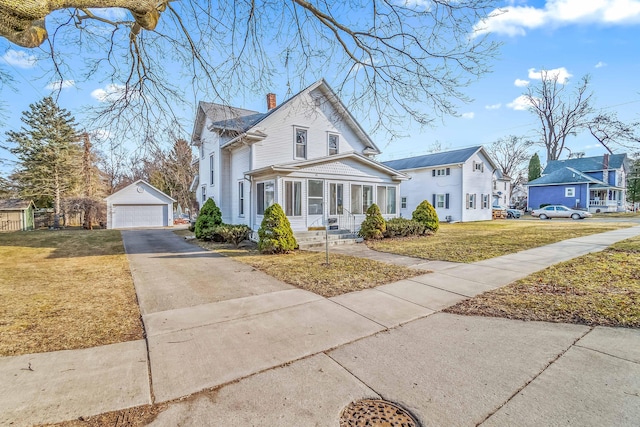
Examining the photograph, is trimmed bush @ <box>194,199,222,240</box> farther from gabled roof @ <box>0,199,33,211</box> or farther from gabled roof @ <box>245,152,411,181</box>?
gabled roof @ <box>0,199,33,211</box>

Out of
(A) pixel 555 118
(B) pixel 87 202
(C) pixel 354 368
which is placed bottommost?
(C) pixel 354 368

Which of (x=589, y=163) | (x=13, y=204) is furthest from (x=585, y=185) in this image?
(x=13, y=204)

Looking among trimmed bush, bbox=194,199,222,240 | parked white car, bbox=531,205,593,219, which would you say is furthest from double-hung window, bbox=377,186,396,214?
parked white car, bbox=531,205,593,219

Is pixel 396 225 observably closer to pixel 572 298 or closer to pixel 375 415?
pixel 572 298

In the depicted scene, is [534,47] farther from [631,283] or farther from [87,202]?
[87,202]

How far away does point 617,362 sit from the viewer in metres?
3.10

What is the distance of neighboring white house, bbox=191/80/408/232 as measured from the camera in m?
13.3

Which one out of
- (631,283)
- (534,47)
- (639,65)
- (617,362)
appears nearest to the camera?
(617,362)

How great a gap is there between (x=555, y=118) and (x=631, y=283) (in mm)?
46054

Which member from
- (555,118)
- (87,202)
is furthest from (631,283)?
(555,118)

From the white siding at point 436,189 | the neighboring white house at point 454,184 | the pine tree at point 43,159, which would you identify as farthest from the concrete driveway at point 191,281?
the neighboring white house at point 454,184

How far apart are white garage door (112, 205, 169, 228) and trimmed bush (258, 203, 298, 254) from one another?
20.3 metres

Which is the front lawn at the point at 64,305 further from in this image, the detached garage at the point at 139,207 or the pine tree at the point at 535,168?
the pine tree at the point at 535,168

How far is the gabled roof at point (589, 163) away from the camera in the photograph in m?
36.9
